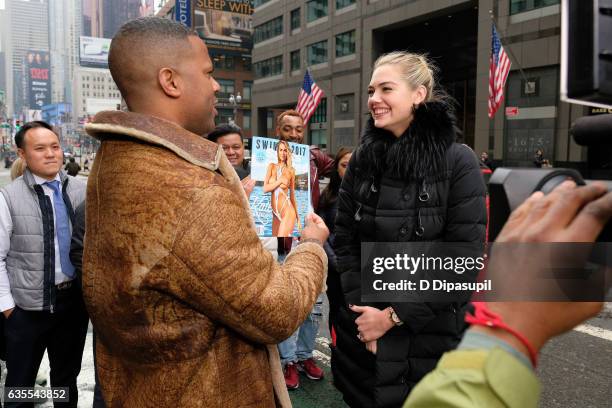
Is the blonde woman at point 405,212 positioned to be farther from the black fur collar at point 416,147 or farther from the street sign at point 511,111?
the street sign at point 511,111

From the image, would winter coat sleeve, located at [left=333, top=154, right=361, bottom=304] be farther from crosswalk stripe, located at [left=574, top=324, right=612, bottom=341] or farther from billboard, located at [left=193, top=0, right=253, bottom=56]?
billboard, located at [left=193, top=0, right=253, bottom=56]

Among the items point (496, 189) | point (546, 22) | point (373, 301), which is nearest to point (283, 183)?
point (373, 301)

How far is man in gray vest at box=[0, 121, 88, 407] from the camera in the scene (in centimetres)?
327

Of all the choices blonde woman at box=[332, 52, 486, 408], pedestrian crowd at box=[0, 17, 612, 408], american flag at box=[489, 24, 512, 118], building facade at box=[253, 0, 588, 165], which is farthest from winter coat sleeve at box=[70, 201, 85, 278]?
american flag at box=[489, 24, 512, 118]

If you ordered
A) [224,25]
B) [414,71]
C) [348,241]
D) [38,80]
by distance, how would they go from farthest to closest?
1. [38,80]
2. [224,25]
3. [348,241]
4. [414,71]

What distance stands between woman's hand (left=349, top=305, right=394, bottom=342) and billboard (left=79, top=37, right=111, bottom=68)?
95294 mm

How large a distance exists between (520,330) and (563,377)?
13.9 ft

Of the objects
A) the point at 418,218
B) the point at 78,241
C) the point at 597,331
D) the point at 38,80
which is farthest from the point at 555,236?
the point at 38,80

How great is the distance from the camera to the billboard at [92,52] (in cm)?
8675

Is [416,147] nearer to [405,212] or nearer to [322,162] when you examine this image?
[405,212]

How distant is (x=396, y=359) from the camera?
88.8 inches

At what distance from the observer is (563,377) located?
4.22 metres

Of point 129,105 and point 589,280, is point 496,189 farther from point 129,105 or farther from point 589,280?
point 129,105

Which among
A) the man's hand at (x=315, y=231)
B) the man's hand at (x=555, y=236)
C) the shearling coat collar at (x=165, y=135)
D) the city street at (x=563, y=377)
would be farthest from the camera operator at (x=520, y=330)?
the city street at (x=563, y=377)
